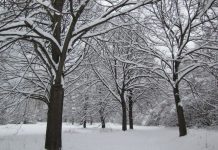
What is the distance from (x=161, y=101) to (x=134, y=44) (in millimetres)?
15646

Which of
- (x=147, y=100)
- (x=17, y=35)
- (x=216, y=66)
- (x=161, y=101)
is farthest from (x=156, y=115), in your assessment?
(x=17, y=35)

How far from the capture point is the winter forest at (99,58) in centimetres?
711

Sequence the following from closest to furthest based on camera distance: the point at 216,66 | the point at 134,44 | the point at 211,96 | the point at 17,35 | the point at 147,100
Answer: the point at 17,35 < the point at 216,66 < the point at 134,44 < the point at 211,96 < the point at 147,100

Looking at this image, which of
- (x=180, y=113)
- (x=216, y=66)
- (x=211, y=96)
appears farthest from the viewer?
(x=211, y=96)

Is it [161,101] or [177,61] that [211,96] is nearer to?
[177,61]

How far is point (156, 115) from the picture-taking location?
96.5 feet

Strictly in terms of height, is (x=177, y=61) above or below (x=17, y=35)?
above

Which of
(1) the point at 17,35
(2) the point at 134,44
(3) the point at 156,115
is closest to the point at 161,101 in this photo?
(3) the point at 156,115

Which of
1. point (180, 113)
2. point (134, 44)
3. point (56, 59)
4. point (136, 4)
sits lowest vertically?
point (180, 113)

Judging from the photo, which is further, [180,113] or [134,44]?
[134,44]

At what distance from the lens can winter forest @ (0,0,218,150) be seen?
711cm

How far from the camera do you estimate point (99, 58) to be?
17.1 meters

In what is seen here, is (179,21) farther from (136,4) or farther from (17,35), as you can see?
(17,35)

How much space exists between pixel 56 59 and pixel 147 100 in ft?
59.5
